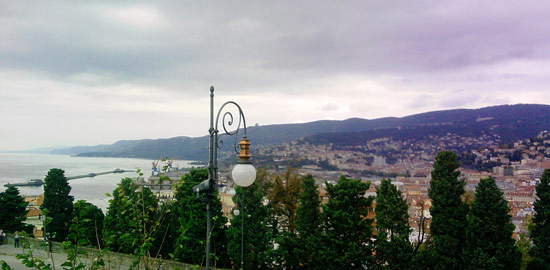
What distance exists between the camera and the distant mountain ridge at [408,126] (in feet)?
287

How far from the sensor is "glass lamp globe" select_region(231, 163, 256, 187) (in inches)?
137

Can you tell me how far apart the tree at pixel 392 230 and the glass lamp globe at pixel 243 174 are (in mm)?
8447

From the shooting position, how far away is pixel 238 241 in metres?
12.4

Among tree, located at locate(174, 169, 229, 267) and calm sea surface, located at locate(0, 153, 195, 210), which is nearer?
tree, located at locate(174, 169, 229, 267)

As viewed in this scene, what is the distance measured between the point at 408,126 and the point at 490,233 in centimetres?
10617

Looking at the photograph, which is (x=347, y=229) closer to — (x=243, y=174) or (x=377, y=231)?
(x=377, y=231)

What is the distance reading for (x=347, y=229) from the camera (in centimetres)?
1107

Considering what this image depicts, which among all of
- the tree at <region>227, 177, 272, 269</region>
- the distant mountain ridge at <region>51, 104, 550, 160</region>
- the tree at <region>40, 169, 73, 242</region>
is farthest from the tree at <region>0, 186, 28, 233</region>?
the distant mountain ridge at <region>51, 104, 550, 160</region>

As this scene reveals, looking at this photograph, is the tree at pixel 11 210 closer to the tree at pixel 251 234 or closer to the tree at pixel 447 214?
the tree at pixel 251 234

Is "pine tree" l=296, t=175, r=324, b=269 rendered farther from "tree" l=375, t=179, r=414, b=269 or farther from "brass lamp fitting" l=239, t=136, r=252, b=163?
"brass lamp fitting" l=239, t=136, r=252, b=163

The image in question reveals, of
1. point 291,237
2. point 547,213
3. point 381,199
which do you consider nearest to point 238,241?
point 291,237

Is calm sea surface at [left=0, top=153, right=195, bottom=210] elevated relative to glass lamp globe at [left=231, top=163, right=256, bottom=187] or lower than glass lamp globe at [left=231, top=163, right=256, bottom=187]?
lower

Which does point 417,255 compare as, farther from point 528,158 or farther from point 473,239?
point 528,158

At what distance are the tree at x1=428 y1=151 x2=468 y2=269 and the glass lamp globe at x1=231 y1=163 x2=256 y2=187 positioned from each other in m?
A: 8.97
